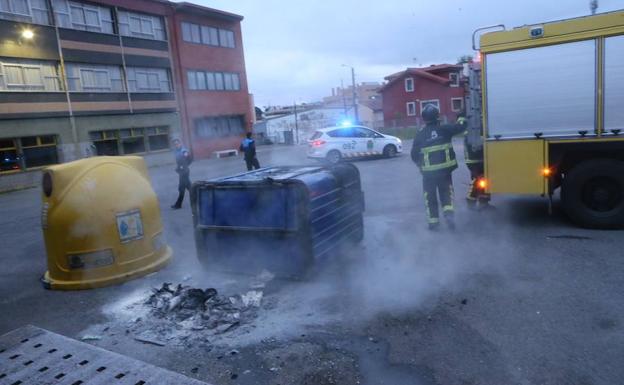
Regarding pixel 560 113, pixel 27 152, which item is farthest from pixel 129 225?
pixel 27 152

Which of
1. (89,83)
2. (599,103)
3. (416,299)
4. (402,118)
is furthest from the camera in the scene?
(402,118)

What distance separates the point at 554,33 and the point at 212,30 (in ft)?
87.8

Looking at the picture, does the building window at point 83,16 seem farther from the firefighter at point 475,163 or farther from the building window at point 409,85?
the building window at point 409,85

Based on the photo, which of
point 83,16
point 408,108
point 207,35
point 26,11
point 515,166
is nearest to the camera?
point 515,166

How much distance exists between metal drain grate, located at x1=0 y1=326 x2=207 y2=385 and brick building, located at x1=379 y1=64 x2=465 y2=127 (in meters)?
39.8

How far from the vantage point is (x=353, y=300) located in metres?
4.24

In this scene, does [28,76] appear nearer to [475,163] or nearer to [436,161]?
[436,161]

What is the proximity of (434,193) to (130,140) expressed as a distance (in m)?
21.6

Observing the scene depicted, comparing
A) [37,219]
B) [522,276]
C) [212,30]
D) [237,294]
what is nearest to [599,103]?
[522,276]

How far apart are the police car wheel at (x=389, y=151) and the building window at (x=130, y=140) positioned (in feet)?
46.6

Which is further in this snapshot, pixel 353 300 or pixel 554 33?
pixel 554 33

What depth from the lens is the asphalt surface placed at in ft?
10.1

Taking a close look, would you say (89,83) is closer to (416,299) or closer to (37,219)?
(37,219)

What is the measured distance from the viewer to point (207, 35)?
2897 centimetres
